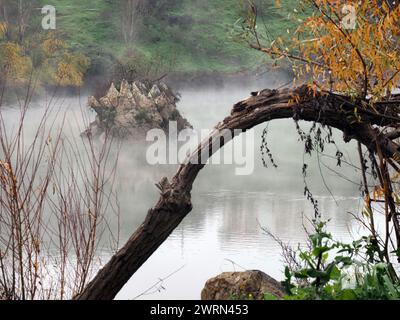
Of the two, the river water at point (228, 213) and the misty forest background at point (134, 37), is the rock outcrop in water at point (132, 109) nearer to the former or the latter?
the river water at point (228, 213)

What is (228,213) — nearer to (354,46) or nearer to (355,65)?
(355,65)

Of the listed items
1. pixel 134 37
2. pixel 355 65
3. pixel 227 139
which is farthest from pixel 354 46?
pixel 134 37

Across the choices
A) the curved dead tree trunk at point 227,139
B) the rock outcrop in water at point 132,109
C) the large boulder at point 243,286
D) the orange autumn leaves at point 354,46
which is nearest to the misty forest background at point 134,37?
the rock outcrop in water at point 132,109

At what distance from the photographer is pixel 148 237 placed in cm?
273

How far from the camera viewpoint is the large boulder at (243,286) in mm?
3166

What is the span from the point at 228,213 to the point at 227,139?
6330mm

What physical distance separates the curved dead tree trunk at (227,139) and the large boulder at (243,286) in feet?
1.71

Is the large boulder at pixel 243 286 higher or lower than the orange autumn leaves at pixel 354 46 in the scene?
lower

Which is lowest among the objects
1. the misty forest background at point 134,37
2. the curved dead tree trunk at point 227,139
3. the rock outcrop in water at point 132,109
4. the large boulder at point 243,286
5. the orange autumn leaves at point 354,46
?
the large boulder at point 243,286

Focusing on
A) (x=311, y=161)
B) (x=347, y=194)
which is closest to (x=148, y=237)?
(x=347, y=194)

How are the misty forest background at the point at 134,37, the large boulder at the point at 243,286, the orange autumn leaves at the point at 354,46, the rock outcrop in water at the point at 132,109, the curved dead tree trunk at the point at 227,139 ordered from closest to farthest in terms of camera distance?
the orange autumn leaves at the point at 354,46
the curved dead tree trunk at the point at 227,139
the large boulder at the point at 243,286
the rock outcrop in water at the point at 132,109
the misty forest background at the point at 134,37

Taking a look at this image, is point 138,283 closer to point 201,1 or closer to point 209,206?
point 209,206

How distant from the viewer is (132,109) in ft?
42.4
